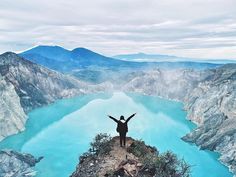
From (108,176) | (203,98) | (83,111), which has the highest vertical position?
(108,176)

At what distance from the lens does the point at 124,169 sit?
19.1 metres

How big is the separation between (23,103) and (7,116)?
151ft

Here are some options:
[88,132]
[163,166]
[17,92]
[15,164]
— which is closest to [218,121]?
[88,132]

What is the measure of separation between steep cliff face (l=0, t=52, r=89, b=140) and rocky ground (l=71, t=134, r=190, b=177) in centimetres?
9092

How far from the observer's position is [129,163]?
65.3 feet

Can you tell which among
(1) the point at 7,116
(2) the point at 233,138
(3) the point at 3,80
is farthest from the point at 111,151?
(3) the point at 3,80

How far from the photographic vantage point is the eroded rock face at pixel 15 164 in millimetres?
69938

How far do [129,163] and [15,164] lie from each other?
58583 mm

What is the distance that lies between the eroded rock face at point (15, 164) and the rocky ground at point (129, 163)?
51456mm

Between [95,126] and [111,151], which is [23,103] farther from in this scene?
[111,151]

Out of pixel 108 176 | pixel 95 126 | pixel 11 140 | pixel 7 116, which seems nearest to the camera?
pixel 108 176

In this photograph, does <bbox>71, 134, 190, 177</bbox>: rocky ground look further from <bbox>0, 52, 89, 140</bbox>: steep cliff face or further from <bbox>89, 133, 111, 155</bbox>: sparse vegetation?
<bbox>0, 52, 89, 140</bbox>: steep cliff face

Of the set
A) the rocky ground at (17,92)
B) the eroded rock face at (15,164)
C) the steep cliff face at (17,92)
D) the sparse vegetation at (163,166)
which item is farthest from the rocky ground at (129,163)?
the rocky ground at (17,92)

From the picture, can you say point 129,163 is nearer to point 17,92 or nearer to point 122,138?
point 122,138
